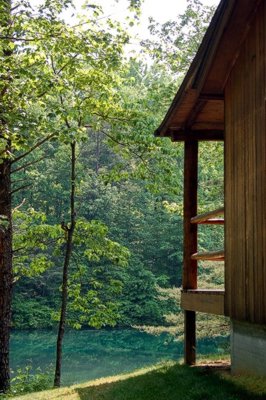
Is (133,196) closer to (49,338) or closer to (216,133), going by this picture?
(49,338)

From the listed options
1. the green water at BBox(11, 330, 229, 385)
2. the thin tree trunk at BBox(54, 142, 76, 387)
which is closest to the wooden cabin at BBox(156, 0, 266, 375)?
the thin tree trunk at BBox(54, 142, 76, 387)

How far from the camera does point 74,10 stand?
1091 centimetres

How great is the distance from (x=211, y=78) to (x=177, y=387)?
12.1 feet

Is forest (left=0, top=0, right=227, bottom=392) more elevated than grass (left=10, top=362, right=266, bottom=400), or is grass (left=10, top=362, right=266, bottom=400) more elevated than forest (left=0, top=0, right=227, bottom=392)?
forest (left=0, top=0, right=227, bottom=392)

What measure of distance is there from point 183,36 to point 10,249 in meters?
12.8

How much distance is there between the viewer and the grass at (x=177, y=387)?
5.73 meters

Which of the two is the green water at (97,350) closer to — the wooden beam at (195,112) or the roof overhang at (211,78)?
the roof overhang at (211,78)

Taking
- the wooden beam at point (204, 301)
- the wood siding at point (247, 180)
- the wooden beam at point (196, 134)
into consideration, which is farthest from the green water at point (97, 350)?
the wood siding at point (247, 180)

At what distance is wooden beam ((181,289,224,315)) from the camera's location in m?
6.96

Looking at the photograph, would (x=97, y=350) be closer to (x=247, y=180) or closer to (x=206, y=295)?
(x=206, y=295)

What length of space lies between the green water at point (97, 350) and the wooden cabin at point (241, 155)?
543 inches

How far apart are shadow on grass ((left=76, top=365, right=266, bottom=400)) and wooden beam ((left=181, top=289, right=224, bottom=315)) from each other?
0.78 m

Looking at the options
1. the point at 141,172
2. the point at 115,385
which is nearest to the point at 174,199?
the point at 141,172

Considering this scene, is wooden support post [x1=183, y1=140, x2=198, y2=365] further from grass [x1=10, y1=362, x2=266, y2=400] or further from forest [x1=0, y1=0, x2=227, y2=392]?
forest [x1=0, y1=0, x2=227, y2=392]
